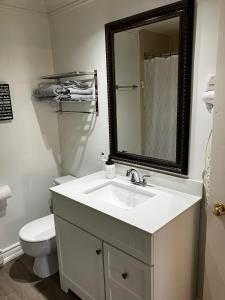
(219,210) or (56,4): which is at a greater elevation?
(56,4)

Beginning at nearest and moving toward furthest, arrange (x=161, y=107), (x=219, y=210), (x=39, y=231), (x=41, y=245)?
(x=219, y=210), (x=161, y=107), (x=41, y=245), (x=39, y=231)

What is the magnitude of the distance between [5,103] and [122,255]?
5.21 ft

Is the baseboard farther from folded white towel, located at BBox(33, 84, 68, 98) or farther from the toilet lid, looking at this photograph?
folded white towel, located at BBox(33, 84, 68, 98)

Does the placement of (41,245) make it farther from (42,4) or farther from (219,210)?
(42,4)

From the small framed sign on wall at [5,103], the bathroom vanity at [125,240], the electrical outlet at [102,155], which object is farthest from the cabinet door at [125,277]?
the small framed sign on wall at [5,103]

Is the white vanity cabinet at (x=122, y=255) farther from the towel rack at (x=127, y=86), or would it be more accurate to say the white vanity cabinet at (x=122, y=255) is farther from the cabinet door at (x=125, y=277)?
the towel rack at (x=127, y=86)

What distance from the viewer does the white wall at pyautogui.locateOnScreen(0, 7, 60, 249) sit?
217 centimetres

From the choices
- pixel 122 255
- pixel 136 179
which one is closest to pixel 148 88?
pixel 136 179

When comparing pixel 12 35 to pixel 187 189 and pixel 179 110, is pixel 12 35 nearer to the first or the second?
pixel 179 110

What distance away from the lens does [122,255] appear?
141 centimetres

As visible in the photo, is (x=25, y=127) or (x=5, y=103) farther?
(x=25, y=127)

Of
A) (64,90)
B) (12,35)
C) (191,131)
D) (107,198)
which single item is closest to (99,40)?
(64,90)

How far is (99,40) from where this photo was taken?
198 centimetres

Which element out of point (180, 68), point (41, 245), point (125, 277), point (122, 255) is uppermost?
point (180, 68)
